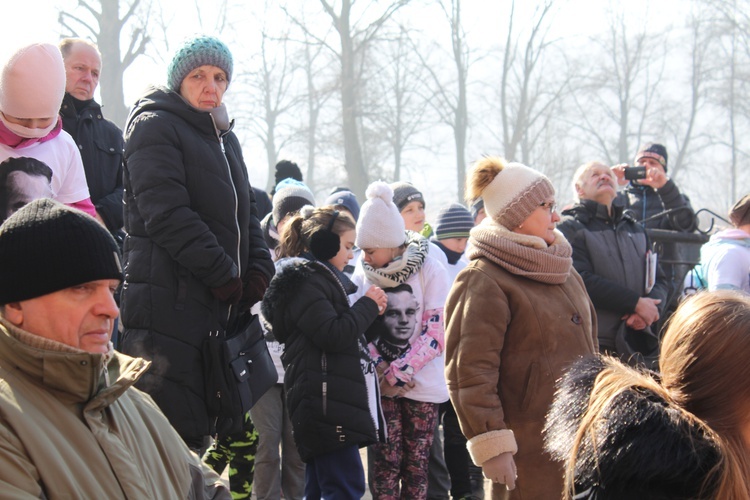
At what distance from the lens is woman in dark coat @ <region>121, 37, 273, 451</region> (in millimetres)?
3660

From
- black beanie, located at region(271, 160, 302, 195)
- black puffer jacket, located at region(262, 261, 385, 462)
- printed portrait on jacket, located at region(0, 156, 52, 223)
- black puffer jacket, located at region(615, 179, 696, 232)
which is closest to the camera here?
printed portrait on jacket, located at region(0, 156, 52, 223)

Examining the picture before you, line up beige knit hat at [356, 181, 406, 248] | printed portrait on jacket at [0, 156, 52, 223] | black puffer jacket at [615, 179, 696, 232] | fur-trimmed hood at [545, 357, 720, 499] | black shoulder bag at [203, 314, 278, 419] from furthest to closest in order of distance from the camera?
black puffer jacket at [615, 179, 696, 232] < beige knit hat at [356, 181, 406, 248] < black shoulder bag at [203, 314, 278, 419] < printed portrait on jacket at [0, 156, 52, 223] < fur-trimmed hood at [545, 357, 720, 499]

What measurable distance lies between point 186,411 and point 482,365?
125 centimetres

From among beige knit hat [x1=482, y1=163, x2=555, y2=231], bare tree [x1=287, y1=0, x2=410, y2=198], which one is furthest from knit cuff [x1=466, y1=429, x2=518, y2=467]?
bare tree [x1=287, y1=0, x2=410, y2=198]

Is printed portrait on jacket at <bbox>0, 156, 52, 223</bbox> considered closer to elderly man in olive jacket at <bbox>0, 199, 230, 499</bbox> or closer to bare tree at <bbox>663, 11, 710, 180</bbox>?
elderly man in olive jacket at <bbox>0, 199, 230, 499</bbox>

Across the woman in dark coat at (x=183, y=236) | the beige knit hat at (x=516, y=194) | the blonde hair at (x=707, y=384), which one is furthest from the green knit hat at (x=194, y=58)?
the blonde hair at (x=707, y=384)

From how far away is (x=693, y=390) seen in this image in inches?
83.6

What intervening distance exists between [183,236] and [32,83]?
851 millimetres

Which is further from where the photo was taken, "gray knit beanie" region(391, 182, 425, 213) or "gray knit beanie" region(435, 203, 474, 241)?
"gray knit beanie" region(391, 182, 425, 213)

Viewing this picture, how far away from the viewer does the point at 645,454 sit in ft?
6.54

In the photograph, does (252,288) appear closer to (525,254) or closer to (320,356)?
(320,356)

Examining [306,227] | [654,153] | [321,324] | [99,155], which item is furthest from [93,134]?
[654,153]

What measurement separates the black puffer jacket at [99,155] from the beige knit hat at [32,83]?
0.90 m

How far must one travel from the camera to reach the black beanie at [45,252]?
2.18 metres
